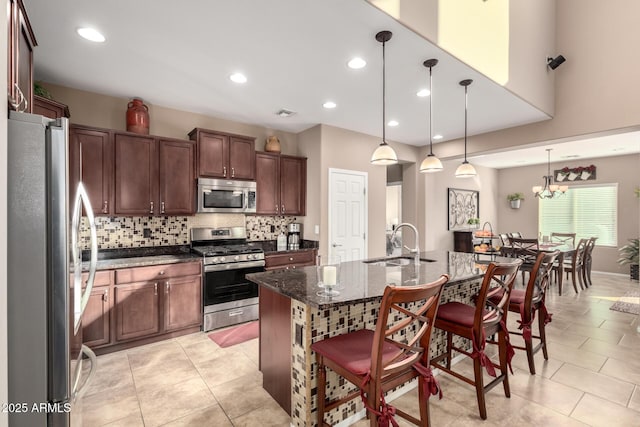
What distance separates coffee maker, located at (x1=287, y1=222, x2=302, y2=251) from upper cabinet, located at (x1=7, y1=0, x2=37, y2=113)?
3386 mm

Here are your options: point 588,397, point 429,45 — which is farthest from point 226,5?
point 588,397

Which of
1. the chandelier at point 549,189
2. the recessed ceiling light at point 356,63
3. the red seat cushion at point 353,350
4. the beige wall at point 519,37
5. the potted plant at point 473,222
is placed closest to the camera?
the red seat cushion at point 353,350

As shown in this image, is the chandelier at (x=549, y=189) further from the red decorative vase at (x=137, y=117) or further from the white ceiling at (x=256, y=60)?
the red decorative vase at (x=137, y=117)

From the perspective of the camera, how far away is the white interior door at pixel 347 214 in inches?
183

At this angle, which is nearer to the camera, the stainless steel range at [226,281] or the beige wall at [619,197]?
the stainless steel range at [226,281]

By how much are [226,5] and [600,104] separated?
14.2 ft

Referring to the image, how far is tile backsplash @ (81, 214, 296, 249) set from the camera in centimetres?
351

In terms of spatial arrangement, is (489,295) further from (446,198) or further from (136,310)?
(446,198)

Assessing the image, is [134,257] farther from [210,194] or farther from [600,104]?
[600,104]

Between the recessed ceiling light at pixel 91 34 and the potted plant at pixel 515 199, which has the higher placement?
the recessed ceiling light at pixel 91 34

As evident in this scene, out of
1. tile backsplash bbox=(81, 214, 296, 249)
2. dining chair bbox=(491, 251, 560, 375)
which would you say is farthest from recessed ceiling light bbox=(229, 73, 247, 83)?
dining chair bbox=(491, 251, 560, 375)

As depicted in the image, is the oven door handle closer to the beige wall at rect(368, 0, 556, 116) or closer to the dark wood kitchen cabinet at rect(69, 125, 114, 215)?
the dark wood kitchen cabinet at rect(69, 125, 114, 215)

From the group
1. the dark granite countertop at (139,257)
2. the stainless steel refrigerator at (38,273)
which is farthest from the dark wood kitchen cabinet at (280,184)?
the stainless steel refrigerator at (38,273)

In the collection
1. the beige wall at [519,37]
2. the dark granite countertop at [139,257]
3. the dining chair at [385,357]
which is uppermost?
the beige wall at [519,37]
